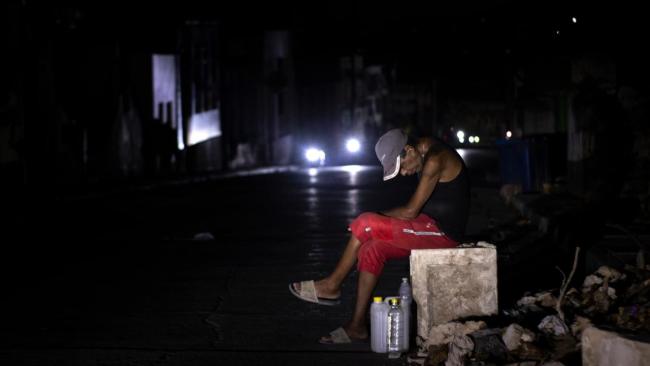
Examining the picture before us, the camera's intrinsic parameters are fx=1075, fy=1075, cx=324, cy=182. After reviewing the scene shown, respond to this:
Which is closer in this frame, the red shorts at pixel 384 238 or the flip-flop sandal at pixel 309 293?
the red shorts at pixel 384 238

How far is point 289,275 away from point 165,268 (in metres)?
1.68

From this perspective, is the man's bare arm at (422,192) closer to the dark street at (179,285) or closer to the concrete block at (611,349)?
the dark street at (179,285)

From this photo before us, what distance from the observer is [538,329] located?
7621 millimetres

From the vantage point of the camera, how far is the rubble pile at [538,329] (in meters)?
6.91

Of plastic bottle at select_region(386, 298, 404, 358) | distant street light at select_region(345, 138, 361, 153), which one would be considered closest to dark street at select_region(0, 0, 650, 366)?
plastic bottle at select_region(386, 298, 404, 358)

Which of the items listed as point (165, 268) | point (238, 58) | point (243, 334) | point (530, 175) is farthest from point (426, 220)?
point (238, 58)

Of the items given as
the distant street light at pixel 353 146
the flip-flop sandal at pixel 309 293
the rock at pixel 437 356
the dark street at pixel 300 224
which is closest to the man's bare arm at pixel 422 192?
the dark street at pixel 300 224

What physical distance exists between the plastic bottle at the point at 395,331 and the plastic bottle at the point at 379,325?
36mm

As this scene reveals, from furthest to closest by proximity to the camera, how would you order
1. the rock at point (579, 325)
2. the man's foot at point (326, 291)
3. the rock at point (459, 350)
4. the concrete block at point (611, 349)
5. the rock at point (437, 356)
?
the man's foot at point (326, 291), the rock at point (579, 325), the rock at point (437, 356), the rock at point (459, 350), the concrete block at point (611, 349)

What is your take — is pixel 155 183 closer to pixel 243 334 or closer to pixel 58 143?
pixel 58 143

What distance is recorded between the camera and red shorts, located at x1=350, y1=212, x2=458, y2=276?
324 inches

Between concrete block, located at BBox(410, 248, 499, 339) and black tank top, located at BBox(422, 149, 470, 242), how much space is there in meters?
0.81

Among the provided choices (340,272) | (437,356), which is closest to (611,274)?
(340,272)

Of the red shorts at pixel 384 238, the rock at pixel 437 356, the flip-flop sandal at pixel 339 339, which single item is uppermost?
the red shorts at pixel 384 238
